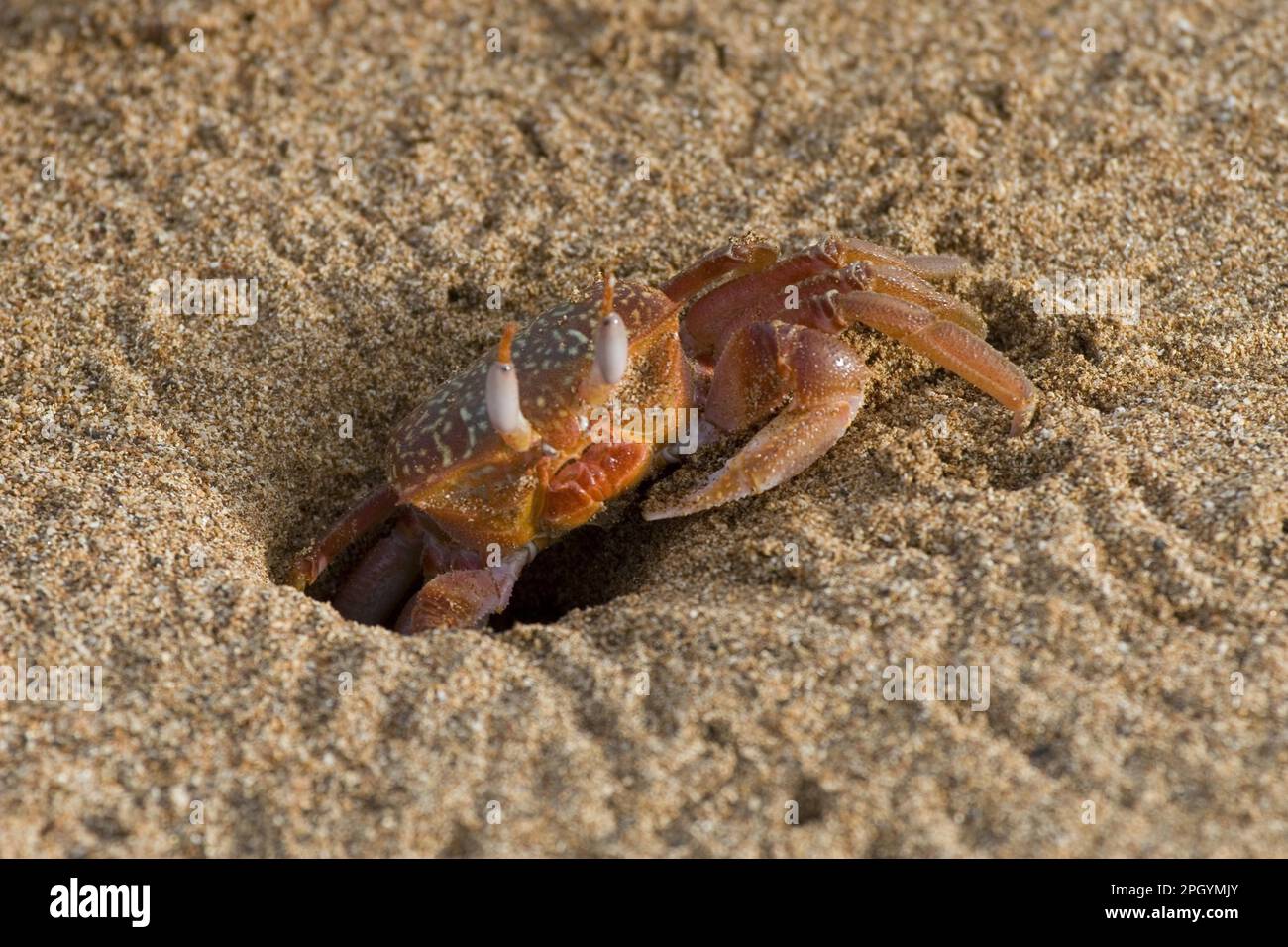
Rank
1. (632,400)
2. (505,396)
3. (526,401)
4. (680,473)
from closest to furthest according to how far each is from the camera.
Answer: (505,396) < (526,401) < (632,400) < (680,473)

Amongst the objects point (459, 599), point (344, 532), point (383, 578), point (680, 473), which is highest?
point (680, 473)

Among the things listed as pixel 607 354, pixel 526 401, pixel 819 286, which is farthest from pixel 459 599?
pixel 819 286

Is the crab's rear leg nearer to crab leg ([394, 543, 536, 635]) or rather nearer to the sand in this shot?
the sand

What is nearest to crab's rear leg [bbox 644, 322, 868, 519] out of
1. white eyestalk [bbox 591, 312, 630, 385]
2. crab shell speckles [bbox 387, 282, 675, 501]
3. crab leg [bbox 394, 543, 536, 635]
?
crab shell speckles [bbox 387, 282, 675, 501]

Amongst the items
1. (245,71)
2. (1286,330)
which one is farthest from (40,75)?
(1286,330)

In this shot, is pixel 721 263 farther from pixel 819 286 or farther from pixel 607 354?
pixel 607 354

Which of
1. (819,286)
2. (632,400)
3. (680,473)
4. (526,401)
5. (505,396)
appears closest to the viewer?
(505,396)

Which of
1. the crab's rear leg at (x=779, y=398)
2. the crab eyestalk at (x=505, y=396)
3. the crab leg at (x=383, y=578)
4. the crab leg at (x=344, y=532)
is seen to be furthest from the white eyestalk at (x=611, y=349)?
the crab leg at (x=383, y=578)
